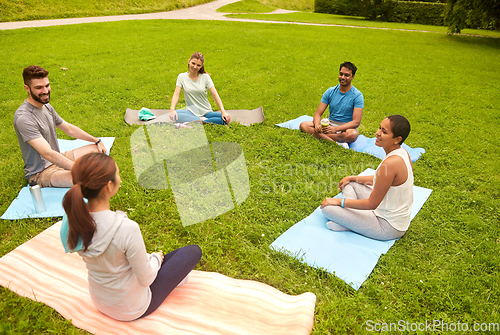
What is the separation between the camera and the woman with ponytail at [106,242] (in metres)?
1.99

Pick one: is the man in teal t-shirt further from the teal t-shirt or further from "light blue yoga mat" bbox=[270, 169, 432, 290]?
"light blue yoga mat" bbox=[270, 169, 432, 290]

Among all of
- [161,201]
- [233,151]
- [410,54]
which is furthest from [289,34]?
[161,201]

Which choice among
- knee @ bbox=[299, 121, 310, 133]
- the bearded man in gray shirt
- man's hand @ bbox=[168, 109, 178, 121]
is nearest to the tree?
knee @ bbox=[299, 121, 310, 133]

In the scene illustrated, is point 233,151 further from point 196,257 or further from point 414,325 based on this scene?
point 414,325

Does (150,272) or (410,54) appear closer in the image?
(150,272)

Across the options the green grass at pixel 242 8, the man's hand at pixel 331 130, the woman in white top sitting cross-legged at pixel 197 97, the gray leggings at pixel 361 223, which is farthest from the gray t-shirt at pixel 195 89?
the green grass at pixel 242 8

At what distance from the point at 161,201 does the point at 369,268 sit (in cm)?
288

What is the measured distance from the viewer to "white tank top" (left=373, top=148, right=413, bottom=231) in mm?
3416

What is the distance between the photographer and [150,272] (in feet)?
7.57

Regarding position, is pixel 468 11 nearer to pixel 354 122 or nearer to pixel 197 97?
pixel 354 122

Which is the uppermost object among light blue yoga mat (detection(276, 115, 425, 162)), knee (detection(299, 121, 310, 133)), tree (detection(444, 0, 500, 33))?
tree (detection(444, 0, 500, 33))

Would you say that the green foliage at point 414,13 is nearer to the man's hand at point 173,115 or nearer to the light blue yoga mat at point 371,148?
the light blue yoga mat at point 371,148

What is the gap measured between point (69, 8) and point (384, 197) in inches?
987

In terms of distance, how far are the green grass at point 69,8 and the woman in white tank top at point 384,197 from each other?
2245 cm
